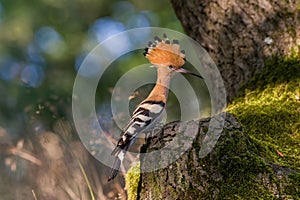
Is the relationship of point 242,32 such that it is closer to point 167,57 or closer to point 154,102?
point 167,57

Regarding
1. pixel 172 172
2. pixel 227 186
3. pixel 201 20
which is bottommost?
pixel 227 186

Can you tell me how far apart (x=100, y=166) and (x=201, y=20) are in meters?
1.75

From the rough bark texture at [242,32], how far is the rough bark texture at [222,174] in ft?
4.20

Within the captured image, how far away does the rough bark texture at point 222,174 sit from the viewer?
1.69 meters

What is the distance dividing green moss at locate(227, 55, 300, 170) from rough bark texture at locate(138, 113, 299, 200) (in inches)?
5.6

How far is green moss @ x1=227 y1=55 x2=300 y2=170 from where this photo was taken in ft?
6.62

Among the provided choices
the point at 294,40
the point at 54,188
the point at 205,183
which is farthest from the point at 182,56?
the point at 54,188

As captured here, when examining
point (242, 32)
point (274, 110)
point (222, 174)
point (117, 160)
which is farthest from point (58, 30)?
point (222, 174)

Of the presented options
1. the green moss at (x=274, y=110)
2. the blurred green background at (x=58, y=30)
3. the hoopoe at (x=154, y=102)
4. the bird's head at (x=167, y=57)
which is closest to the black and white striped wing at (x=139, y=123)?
the hoopoe at (x=154, y=102)

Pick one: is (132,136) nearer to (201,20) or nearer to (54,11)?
(201,20)

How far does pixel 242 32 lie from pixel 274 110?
2.53ft

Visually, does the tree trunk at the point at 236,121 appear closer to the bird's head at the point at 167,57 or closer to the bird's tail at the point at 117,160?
the bird's tail at the point at 117,160

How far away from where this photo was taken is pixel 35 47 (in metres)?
7.70

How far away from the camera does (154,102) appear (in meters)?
1.78
